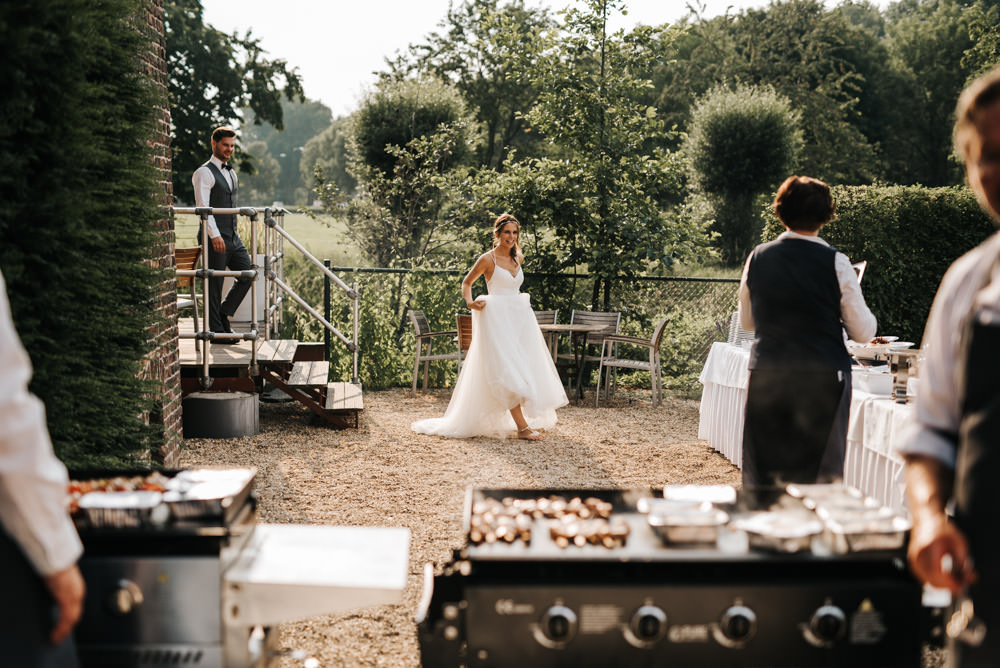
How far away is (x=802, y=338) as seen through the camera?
3611 mm

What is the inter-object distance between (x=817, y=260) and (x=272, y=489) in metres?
4.08

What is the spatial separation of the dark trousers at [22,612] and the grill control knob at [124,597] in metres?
0.38

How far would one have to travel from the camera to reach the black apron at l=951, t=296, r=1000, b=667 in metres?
1.44

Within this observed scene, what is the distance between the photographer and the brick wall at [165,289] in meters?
5.48

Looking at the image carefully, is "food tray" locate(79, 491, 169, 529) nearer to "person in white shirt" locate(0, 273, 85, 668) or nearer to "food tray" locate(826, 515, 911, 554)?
"person in white shirt" locate(0, 273, 85, 668)

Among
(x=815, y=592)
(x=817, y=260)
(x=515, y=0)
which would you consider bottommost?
(x=815, y=592)

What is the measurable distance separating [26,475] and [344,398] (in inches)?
281

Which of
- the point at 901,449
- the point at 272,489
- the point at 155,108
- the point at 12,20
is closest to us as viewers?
the point at 901,449

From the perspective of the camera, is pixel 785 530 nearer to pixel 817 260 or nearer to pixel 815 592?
pixel 815 592

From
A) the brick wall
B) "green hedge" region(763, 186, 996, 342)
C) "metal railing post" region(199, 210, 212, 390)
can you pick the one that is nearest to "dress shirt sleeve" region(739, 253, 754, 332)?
the brick wall

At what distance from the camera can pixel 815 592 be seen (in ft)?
6.57

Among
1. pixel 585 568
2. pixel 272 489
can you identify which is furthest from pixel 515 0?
pixel 585 568

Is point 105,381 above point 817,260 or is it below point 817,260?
below

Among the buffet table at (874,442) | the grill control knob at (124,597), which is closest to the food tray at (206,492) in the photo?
the grill control knob at (124,597)
